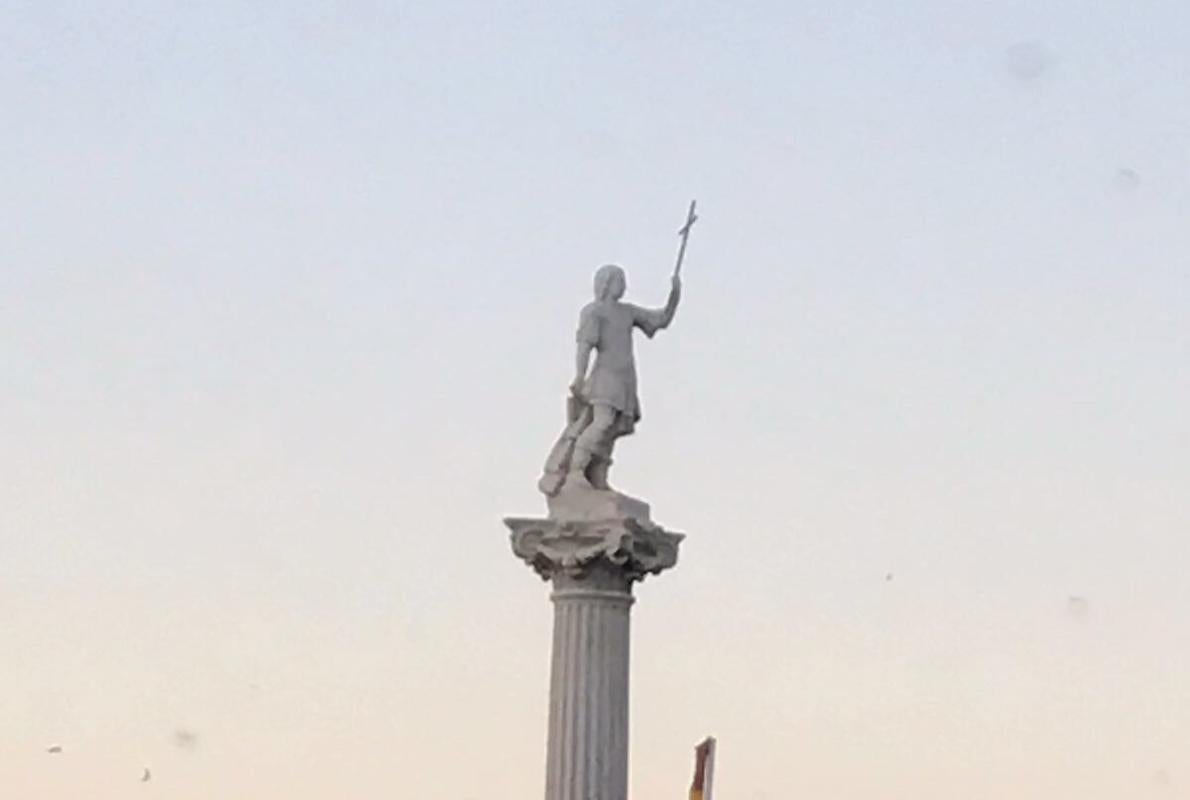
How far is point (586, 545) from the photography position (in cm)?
3016

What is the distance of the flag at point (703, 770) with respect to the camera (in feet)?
115

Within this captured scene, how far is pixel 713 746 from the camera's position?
3531 centimetres

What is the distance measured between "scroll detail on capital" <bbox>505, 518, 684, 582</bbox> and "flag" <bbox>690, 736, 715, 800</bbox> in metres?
5.34

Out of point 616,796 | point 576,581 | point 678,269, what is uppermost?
point 678,269

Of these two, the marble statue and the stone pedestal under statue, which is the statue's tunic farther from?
the stone pedestal under statue

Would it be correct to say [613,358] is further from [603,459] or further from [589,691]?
[589,691]

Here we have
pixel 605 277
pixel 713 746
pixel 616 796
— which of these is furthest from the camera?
pixel 713 746

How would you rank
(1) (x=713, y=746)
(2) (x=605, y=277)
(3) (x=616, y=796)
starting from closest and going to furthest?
(3) (x=616, y=796) < (2) (x=605, y=277) < (1) (x=713, y=746)

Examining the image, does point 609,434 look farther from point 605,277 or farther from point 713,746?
point 713,746

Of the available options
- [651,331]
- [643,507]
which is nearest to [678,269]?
[651,331]

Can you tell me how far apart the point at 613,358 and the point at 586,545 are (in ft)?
8.98

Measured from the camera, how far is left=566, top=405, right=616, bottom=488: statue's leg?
31250mm

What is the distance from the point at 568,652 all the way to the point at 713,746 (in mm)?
5801

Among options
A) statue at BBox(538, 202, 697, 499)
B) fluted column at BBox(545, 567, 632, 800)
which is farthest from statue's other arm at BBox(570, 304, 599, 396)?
fluted column at BBox(545, 567, 632, 800)
